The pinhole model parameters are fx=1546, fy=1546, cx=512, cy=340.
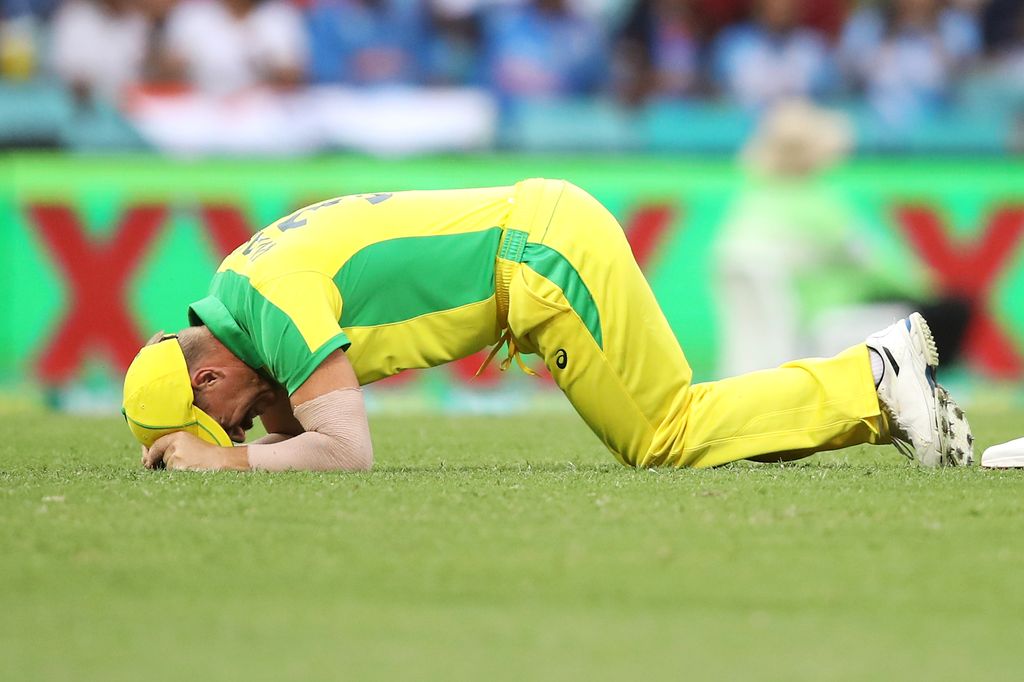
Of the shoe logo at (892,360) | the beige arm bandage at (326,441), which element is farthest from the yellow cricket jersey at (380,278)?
the shoe logo at (892,360)

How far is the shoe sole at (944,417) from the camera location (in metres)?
4.18

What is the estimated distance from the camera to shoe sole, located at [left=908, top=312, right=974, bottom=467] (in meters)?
4.18

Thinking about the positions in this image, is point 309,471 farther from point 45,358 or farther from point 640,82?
point 640,82

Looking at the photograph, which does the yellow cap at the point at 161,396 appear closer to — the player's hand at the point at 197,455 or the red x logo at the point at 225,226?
the player's hand at the point at 197,455

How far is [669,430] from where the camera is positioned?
424cm

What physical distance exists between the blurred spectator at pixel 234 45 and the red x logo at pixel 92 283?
5.49 feet

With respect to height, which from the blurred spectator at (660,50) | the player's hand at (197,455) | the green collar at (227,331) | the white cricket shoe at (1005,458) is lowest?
the white cricket shoe at (1005,458)

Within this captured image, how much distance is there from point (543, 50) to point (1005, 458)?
20.5 ft

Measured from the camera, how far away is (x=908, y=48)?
10516mm

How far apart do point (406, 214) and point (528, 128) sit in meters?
4.88

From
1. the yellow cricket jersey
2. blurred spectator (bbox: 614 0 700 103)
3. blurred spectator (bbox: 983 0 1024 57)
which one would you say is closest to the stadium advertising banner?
blurred spectator (bbox: 614 0 700 103)

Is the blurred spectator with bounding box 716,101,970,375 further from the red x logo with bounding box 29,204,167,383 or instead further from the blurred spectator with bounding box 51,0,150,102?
the blurred spectator with bounding box 51,0,150,102

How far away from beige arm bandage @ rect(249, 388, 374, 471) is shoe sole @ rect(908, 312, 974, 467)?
153cm

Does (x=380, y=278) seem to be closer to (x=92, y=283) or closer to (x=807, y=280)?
(x=92, y=283)
